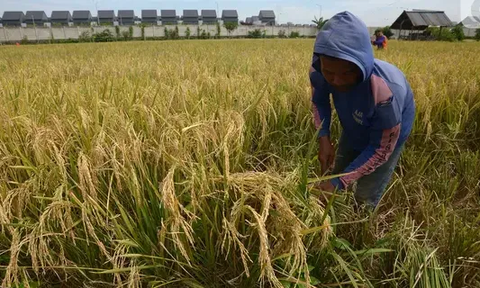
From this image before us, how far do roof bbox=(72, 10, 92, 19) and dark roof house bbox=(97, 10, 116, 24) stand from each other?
2.29 meters

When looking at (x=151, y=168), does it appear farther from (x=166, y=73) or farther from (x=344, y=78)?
(x=166, y=73)

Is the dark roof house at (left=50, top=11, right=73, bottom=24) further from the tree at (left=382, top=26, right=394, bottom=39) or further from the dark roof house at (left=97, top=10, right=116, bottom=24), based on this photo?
the tree at (left=382, top=26, right=394, bottom=39)

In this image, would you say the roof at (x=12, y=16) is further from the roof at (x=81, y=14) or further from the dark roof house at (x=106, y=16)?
the dark roof house at (x=106, y=16)

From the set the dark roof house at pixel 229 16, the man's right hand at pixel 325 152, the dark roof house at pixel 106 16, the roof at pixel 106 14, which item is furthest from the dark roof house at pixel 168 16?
the man's right hand at pixel 325 152

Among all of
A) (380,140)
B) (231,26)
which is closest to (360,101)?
(380,140)

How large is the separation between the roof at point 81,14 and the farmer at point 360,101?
3088 inches

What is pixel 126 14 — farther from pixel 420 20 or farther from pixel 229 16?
pixel 420 20

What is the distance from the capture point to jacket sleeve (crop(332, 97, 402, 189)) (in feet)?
3.96

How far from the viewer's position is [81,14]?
2613 inches

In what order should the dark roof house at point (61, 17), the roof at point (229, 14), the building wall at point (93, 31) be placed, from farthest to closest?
1. the roof at point (229, 14)
2. the dark roof house at point (61, 17)
3. the building wall at point (93, 31)

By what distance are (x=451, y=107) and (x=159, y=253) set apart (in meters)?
2.26

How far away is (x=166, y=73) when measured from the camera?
3252 mm

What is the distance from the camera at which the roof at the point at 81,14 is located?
65.3 metres

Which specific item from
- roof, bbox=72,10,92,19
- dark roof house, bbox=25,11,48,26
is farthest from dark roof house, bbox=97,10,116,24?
dark roof house, bbox=25,11,48,26
